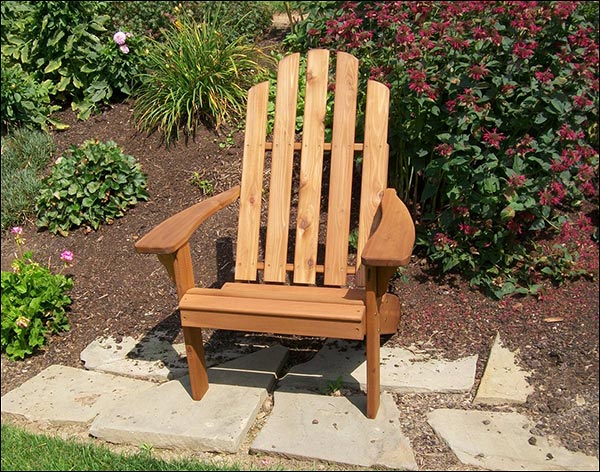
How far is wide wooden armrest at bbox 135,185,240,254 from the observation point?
2.80 m

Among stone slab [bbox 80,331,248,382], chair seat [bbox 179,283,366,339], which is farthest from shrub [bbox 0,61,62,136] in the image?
chair seat [bbox 179,283,366,339]

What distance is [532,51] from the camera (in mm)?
3348

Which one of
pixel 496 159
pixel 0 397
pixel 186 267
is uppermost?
pixel 496 159

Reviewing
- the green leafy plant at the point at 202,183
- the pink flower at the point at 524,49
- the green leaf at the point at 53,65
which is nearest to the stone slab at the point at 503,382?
the pink flower at the point at 524,49

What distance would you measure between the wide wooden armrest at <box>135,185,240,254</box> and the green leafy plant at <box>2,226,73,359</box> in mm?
1007

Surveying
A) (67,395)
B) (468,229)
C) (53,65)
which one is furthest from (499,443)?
(53,65)

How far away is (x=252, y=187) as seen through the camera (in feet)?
11.3

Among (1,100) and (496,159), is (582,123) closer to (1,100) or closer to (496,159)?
(496,159)

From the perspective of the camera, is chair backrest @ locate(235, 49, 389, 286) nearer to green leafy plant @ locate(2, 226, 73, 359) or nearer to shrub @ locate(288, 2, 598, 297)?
shrub @ locate(288, 2, 598, 297)

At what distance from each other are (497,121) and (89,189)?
7.98ft

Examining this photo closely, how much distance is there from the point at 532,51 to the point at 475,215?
0.83m

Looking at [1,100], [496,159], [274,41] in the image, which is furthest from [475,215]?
[1,100]

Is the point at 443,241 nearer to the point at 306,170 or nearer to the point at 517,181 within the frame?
the point at 517,181

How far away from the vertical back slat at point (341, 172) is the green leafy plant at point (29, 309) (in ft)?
4.72
